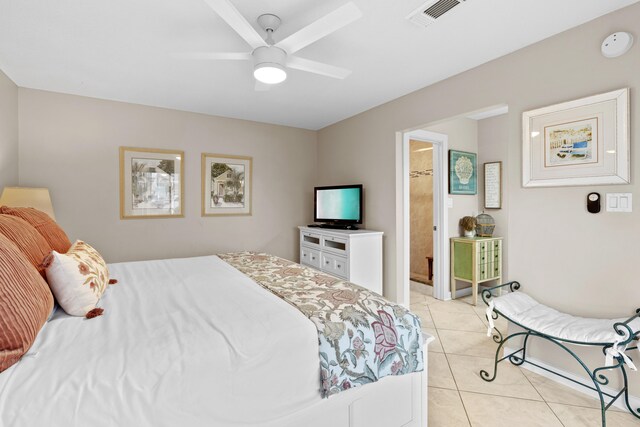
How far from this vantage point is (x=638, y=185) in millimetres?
1777

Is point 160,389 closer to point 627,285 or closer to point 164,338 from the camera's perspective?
point 164,338

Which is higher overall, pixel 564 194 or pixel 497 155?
pixel 497 155

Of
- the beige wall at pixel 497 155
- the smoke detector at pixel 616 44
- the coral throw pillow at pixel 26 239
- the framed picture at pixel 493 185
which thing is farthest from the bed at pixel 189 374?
the framed picture at pixel 493 185

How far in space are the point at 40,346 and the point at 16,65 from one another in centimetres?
276

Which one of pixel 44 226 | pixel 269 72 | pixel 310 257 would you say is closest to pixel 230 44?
pixel 269 72

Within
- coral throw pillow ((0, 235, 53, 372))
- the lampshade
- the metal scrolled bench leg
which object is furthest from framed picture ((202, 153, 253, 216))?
the metal scrolled bench leg

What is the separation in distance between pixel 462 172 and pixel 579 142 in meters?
2.19

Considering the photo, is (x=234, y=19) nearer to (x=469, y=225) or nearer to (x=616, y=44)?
(x=616, y=44)

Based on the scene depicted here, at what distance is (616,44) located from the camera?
1.82 meters

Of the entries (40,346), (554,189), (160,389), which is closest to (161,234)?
(40,346)

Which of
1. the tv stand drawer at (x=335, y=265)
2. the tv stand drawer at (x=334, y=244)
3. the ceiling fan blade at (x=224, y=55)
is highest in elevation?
the ceiling fan blade at (x=224, y=55)

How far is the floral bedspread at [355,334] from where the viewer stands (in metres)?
1.25

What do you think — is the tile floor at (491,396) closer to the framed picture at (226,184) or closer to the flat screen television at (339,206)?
the flat screen television at (339,206)

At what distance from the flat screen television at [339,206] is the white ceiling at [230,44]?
1.14 meters
